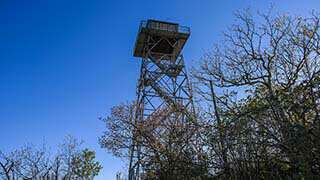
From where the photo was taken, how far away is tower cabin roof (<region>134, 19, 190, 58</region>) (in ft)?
47.1

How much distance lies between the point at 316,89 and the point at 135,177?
6591 mm

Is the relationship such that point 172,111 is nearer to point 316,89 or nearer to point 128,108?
point 128,108

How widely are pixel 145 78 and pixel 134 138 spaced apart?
4.88 metres

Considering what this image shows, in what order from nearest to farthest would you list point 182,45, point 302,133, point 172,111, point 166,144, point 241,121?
point 302,133 → point 241,121 → point 166,144 → point 172,111 → point 182,45

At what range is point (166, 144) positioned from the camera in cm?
788

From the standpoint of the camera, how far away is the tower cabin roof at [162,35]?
14.3 metres

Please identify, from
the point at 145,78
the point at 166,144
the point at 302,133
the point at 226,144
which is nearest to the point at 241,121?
the point at 226,144

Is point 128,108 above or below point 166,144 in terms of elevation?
above

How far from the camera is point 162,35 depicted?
47.5 feet

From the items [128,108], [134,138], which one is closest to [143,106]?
[128,108]

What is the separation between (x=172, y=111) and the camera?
909cm

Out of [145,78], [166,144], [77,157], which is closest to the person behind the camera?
[166,144]

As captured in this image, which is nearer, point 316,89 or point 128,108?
point 316,89

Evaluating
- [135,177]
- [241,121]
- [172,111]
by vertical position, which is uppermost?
[172,111]
